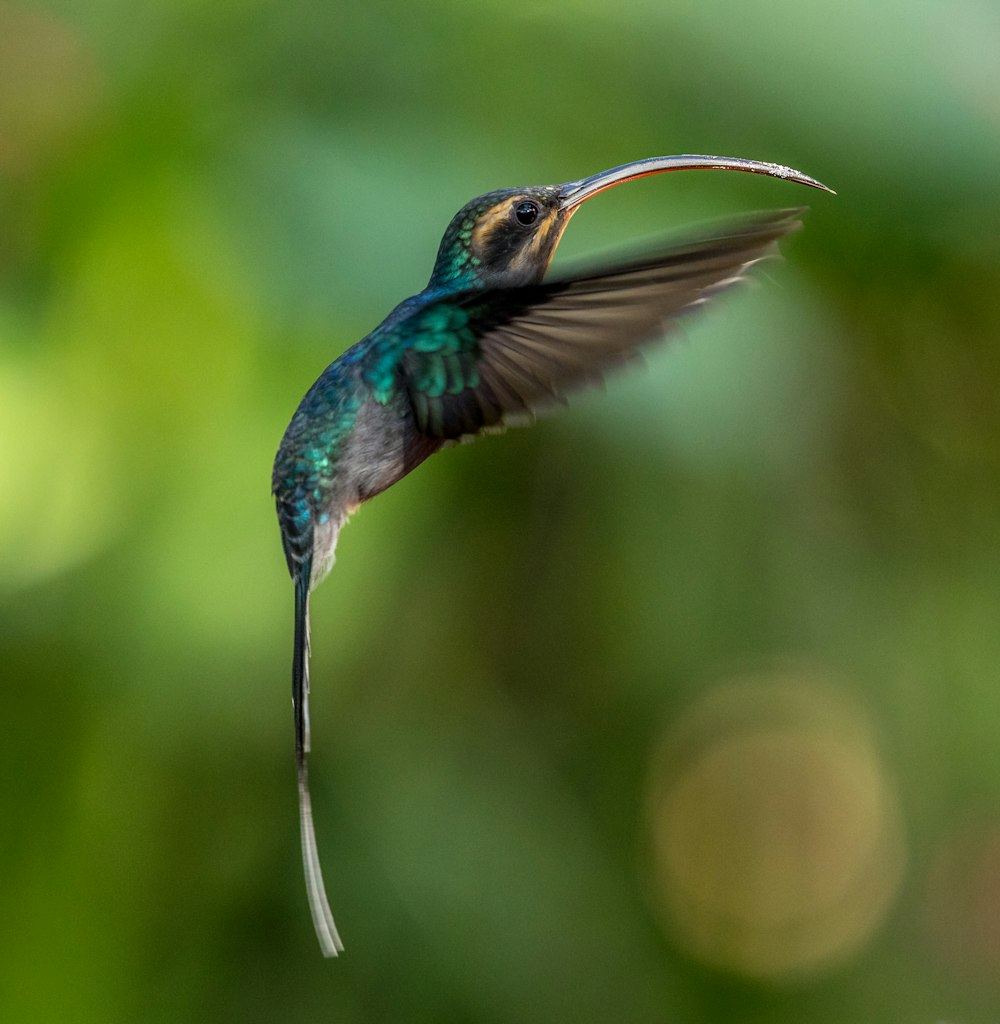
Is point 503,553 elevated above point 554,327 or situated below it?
below

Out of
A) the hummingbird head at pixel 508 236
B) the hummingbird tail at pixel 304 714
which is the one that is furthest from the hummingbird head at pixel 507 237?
→ the hummingbird tail at pixel 304 714

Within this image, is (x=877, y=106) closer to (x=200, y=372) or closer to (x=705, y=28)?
(x=705, y=28)

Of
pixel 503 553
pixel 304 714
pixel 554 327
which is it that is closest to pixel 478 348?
pixel 554 327

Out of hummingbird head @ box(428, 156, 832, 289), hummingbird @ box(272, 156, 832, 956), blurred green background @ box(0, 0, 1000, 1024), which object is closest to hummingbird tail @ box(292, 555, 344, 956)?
hummingbird @ box(272, 156, 832, 956)

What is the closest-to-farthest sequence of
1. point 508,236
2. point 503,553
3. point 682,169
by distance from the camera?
point 682,169, point 508,236, point 503,553

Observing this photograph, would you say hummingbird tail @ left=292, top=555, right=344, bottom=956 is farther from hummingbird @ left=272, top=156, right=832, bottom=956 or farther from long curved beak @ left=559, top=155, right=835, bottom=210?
long curved beak @ left=559, top=155, right=835, bottom=210

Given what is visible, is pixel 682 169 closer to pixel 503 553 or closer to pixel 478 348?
pixel 478 348
